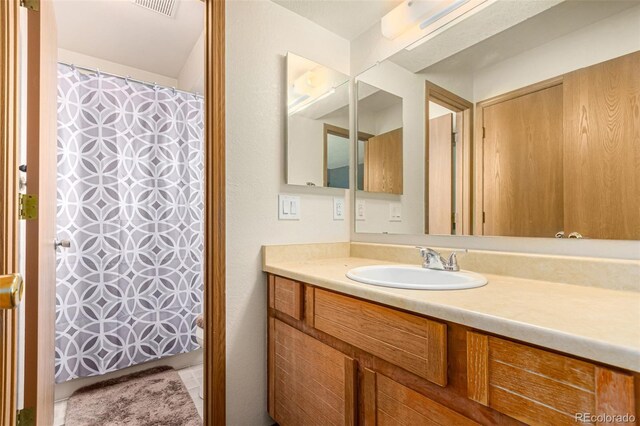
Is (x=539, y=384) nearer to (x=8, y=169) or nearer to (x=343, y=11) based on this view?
(x=8, y=169)

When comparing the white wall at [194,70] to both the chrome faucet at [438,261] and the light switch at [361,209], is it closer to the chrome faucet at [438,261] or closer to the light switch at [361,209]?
the light switch at [361,209]

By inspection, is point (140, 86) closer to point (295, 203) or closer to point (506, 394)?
point (295, 203)

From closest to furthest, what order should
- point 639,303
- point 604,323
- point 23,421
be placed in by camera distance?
point 604,323 → point 639,303 → point 23,421

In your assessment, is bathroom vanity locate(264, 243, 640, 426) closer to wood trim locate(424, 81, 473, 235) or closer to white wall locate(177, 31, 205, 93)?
wood trim locate(424, 81, 473, 235)

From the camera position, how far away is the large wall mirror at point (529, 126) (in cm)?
93

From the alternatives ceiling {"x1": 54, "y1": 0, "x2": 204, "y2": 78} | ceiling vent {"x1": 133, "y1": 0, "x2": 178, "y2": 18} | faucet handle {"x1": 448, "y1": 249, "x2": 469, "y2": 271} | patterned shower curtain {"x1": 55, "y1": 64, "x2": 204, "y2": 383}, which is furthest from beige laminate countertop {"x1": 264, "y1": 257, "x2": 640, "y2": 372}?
ceiling {"x1": 54, "y1": 0, "x2": 204, "y2": 78}

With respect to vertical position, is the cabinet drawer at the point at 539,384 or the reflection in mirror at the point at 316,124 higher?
the reflection in mirror at the point at 316,124

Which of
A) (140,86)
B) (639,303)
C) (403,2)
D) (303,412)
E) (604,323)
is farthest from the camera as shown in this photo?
(140,86)

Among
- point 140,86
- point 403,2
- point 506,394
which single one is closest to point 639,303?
Answer: point 506,394

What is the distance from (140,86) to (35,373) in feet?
6.06

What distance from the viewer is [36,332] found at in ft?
3.31
